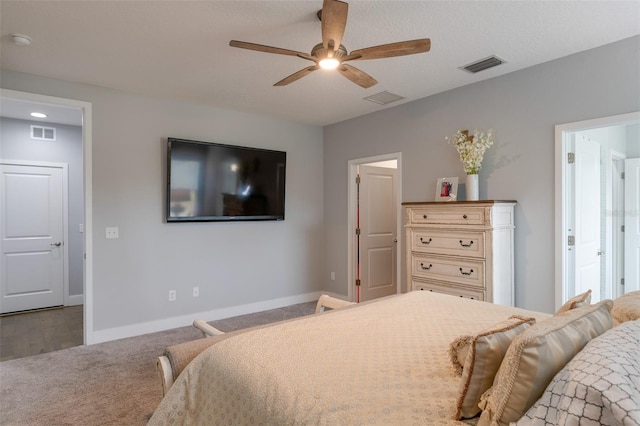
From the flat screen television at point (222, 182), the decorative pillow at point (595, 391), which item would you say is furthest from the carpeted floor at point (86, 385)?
the decorative pillow at point (595, 391)

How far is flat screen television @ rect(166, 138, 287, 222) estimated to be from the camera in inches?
160

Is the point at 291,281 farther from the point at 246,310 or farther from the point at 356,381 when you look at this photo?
the point at 356,381

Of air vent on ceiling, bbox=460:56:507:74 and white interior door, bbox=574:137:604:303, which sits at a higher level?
air vent on ceiling, bbox=460:56:507:74

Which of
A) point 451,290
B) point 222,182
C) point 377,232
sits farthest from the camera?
point 377,232

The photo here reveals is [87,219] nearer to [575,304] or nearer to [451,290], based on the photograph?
[451,290]

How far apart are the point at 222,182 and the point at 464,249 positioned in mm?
2865

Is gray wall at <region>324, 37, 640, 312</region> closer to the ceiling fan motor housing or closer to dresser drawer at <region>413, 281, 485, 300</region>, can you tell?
dresser drawer at <region>413, 281, 485, 300</region>

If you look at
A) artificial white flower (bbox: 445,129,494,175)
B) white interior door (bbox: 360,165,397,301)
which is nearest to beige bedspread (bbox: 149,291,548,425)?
artificial white flower (bbox: 445,129,494,175)

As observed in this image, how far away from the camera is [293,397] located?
3.54 feet

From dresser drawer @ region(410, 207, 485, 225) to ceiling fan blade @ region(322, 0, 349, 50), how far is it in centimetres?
182

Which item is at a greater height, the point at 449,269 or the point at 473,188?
the point at 473,188

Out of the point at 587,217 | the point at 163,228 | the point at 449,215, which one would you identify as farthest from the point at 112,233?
the point at 587,217

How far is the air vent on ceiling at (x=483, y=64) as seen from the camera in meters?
3.03

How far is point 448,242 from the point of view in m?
3.24
